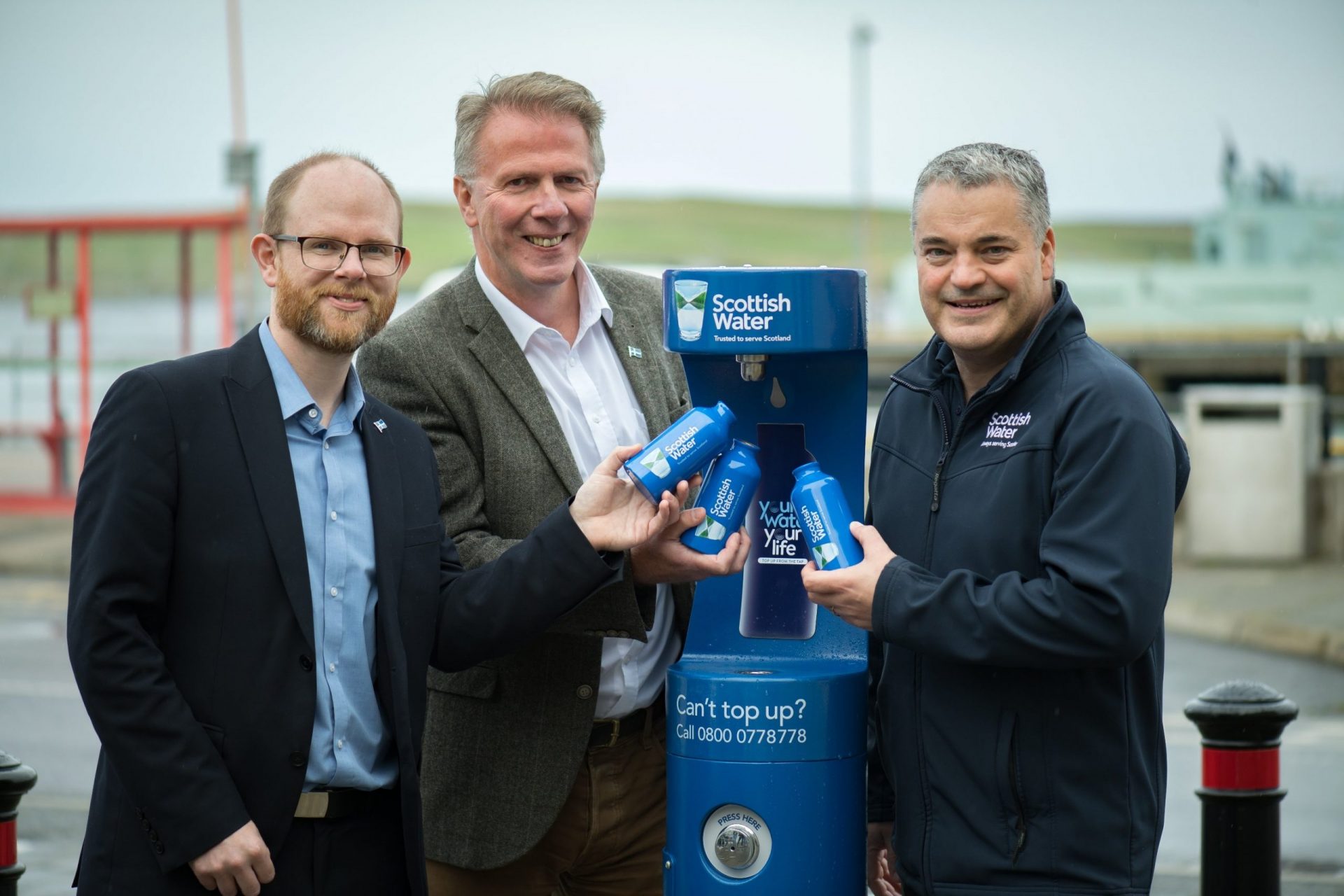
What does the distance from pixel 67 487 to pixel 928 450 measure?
1419cm

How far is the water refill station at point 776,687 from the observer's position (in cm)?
291

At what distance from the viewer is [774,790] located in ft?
9.74

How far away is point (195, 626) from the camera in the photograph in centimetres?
248

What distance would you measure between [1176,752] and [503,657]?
516 centimetres

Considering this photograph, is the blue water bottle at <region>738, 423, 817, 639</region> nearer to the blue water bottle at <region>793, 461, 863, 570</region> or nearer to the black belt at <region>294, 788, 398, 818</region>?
the blue water bottle at <region>793, 461, 863, 570</region>

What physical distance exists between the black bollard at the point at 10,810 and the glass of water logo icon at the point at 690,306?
81.1 inches

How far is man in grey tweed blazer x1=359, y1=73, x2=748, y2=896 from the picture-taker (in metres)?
3.07

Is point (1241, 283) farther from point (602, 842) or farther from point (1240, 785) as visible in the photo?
point (602, 842)

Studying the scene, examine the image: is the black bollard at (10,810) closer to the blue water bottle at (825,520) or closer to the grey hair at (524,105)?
the grey hair at (524,105)

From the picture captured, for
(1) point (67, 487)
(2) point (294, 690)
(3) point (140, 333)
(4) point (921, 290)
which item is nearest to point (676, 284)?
(4) point (921, 290)

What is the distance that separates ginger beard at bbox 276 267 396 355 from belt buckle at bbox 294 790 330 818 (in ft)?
2.46

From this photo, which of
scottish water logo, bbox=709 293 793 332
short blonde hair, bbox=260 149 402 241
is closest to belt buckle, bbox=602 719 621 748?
scottish water logo, bbox=709 293 793 332

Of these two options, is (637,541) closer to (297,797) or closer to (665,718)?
(665,718)

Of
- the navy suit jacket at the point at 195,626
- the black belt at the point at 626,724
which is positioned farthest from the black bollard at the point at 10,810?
the black belt at the point at 626,724
